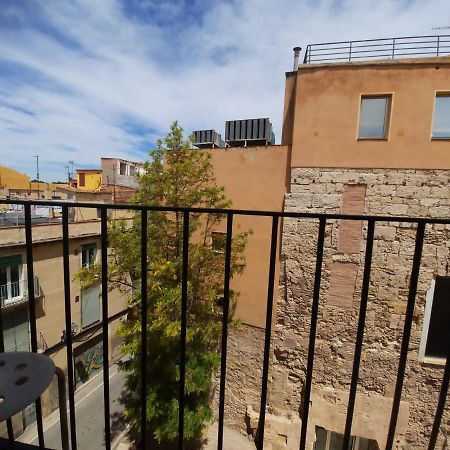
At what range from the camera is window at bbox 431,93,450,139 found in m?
6.12

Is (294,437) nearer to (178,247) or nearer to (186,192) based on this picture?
(178,247)

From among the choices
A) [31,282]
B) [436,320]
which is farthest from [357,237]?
[31,282]

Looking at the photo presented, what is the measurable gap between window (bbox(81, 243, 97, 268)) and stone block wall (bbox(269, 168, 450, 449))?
729 cm

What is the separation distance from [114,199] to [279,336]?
8.94 m

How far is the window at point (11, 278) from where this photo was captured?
25.6ft

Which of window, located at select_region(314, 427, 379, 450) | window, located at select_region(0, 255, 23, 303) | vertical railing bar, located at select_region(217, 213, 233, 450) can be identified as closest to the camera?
vertical railing bar, located at select_region(217, 213, 233, 450)

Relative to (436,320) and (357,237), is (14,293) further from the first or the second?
(436,320)

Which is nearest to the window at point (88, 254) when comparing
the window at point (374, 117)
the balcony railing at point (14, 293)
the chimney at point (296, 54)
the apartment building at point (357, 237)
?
the balcony railing at point (14, 293)

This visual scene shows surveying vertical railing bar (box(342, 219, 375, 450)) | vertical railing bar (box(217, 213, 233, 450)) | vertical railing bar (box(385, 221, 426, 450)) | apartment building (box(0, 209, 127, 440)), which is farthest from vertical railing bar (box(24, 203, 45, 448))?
apartment building (box(0, 209, 127, 440))

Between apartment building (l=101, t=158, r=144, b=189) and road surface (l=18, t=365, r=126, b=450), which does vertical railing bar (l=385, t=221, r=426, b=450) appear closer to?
road surface (l=18, t=365, r=126, b=450)

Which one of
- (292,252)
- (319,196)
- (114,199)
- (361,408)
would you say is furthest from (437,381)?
(114,199)

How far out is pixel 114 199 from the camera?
39.1 feet

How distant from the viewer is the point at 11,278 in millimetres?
8055

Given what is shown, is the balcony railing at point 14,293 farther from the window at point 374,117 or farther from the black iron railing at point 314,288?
the window at point 374,117
